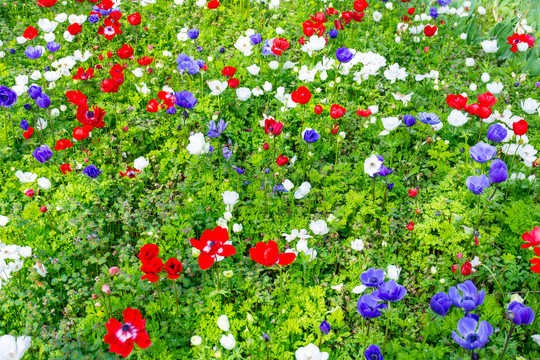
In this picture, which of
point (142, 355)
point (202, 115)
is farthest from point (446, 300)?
point (202, 115)

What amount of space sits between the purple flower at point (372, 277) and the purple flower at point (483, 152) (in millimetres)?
1176

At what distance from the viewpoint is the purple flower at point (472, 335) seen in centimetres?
188

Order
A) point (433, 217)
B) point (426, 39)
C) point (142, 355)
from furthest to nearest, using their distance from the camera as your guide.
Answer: point (426, 39), point (433, 217), point (142, 355)

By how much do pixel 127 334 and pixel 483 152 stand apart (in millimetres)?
2498

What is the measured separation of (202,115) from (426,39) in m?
3.15

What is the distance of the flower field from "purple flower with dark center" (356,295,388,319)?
0.05 feet

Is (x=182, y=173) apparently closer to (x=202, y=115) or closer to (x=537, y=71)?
(x=202, y=115)

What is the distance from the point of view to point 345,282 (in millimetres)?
2861

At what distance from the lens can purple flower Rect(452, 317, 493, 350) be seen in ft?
6.18

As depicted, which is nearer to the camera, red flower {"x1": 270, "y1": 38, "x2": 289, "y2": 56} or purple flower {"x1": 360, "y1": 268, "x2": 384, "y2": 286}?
purple flower {"x1": 360, "y1": 268, "x2": 384, "y2": 286}

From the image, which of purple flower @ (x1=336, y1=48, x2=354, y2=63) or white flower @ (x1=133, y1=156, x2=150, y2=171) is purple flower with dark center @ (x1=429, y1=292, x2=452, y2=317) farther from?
purple flower @ (x1=336, y1=48, x2=354, y2=63)

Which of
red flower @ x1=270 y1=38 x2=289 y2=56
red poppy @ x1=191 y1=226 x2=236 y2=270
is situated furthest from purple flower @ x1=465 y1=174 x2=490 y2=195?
red flower @ x1=270 y1=38 x2=289 y2=56

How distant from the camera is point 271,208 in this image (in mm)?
3277

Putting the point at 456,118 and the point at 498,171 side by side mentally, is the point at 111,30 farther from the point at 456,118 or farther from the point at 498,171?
the point at 498,171
